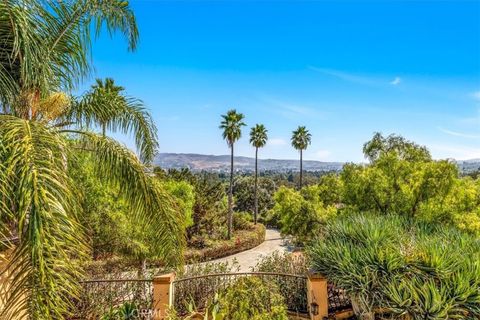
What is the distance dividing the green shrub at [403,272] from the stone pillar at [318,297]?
8.6 inches

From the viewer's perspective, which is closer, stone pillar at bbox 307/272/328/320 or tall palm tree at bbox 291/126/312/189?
stone pillar at bbox 307/272/328/320

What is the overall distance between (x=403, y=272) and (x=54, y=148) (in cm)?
598

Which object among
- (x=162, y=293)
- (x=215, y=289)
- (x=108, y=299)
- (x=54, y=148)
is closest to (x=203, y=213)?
(x=215, y=289)

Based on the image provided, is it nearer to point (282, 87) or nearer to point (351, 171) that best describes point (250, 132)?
point (282, 87)

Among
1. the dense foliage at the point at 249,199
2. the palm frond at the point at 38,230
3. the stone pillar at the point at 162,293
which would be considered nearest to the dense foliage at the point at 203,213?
the dense foliage at the point at 249,199

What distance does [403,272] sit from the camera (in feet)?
18.0

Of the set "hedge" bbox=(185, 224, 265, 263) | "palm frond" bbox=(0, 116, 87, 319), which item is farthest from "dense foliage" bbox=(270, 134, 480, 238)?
"hedge" bbox=(185, 224, 265, 263)

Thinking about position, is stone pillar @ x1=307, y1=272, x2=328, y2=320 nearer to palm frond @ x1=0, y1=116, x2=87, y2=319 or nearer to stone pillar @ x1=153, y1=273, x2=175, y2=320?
stone pillar @ x1=153, y1=273, x2=175, y2=320

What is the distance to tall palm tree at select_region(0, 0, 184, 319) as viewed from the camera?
2.29 metres

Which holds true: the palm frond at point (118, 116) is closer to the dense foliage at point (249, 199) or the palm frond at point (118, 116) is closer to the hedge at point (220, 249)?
the hedge at point (220, 249)

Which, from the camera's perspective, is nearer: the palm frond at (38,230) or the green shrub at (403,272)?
the palm frond at (38,230)

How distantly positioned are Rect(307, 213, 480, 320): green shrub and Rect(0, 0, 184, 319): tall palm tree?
10.7ft

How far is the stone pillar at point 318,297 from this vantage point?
19.5ft

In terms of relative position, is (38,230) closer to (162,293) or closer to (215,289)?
(162,293)
